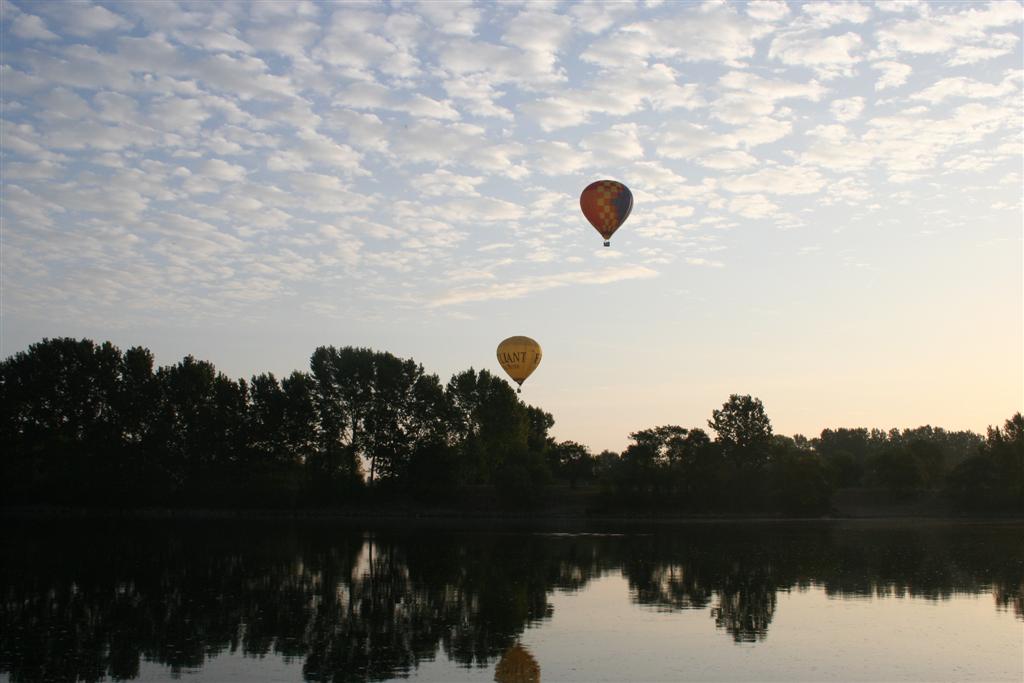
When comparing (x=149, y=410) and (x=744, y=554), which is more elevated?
(x=149, y=410)

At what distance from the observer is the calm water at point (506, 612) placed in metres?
19.2

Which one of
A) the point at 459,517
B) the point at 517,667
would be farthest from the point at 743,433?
the point at 517,667

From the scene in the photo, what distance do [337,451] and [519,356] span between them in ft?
120

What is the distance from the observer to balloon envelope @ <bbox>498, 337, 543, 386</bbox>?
179ft

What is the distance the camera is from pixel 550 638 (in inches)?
880

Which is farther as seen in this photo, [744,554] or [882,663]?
[744,554]

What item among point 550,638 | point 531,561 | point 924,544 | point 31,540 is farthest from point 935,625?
point 31,540

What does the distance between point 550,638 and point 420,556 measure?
2136cm

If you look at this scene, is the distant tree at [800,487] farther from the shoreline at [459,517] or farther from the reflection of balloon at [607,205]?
the reflection of balloon at [607,205]

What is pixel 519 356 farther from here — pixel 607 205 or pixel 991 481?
pixel 991 481

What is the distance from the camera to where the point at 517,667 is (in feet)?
63.2

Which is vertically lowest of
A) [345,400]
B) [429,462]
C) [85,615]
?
[85,615]

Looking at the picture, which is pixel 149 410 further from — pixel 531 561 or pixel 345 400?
pixel 531 561

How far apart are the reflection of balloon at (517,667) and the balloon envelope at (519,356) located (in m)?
33.8
